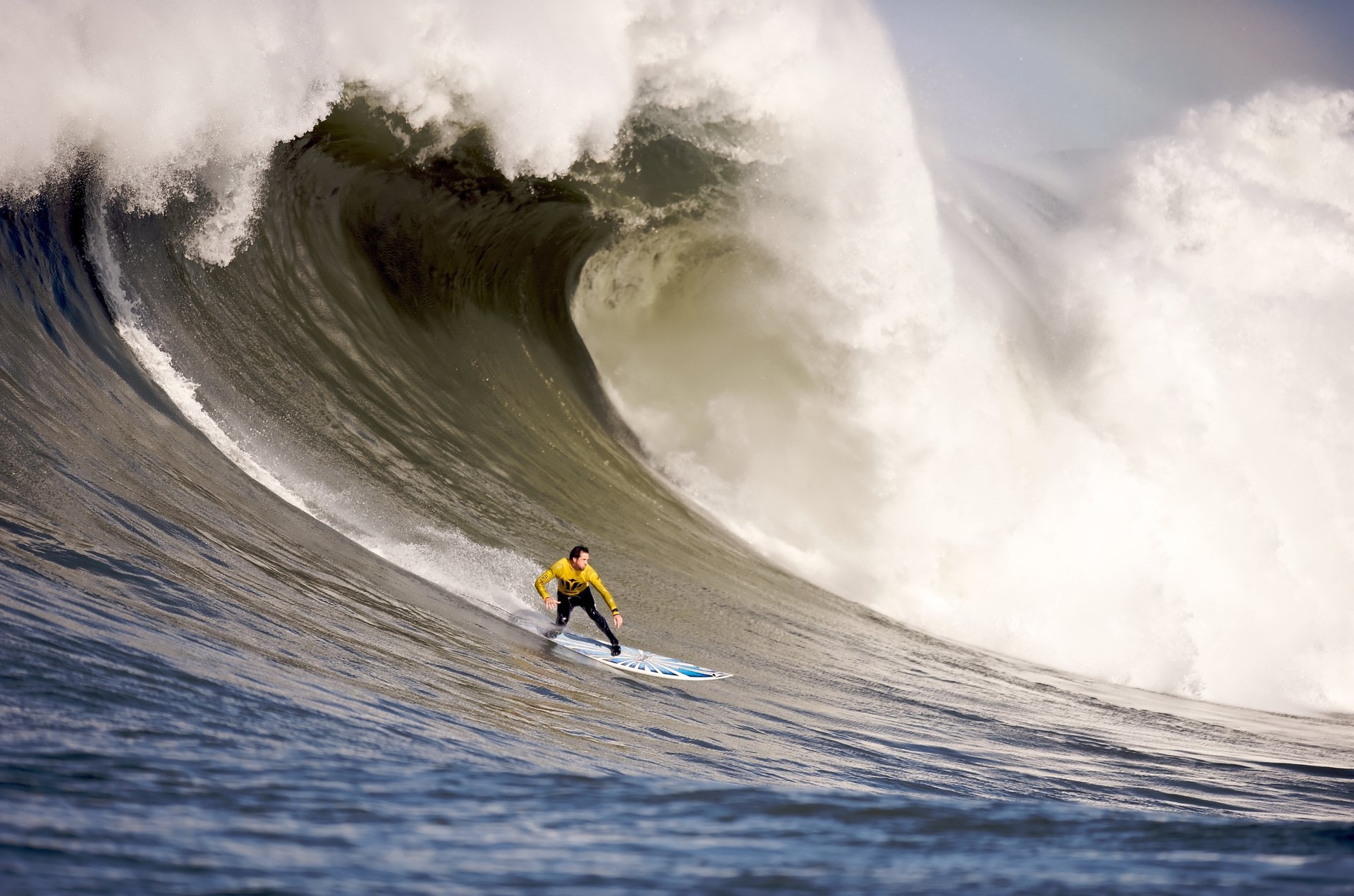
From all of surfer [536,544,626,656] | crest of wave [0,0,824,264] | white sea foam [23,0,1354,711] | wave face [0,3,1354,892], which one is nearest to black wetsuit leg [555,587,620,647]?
surfer [536,544,626,656]

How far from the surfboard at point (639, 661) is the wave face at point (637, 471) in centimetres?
22

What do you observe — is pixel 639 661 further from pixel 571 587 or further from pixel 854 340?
pixel 854 340

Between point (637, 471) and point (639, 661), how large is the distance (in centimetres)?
431

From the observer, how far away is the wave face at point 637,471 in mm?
2779

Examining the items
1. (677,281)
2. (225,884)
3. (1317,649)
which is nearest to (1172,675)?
(1317,649)

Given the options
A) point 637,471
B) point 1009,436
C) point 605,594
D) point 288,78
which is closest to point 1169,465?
point 1009,436

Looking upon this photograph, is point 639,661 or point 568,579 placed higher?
point 568,579

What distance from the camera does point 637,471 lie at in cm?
1048

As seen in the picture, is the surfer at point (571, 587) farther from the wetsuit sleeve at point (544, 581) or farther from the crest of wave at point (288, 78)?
the crest of wave at point (288, 78)

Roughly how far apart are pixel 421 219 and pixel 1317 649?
933 centimetres

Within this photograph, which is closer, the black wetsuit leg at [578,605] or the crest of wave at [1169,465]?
the black wetsuit leg at [578,605]

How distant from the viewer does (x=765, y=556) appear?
10086 mm

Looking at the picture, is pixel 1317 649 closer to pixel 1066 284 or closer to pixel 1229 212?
pixel 1066 284

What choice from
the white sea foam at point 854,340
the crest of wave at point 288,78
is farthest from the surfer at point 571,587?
the crest of wave at point 288,78
